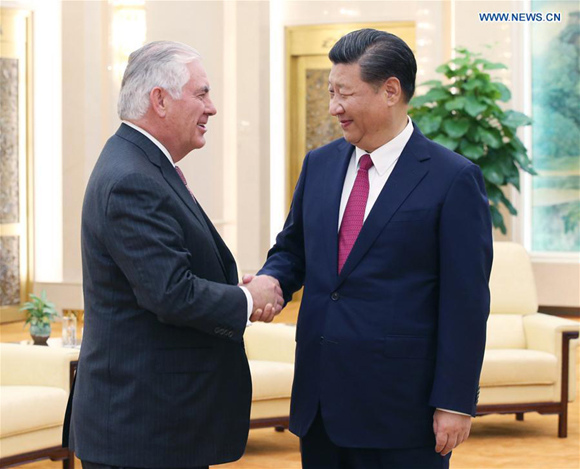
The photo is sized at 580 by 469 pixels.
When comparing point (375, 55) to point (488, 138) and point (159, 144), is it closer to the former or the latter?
point (159, 144)

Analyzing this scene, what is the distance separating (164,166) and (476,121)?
6.74 m

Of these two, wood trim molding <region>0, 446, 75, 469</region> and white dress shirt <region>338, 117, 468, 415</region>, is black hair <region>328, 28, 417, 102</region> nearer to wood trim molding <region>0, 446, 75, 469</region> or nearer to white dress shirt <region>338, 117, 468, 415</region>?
white dress shirt <region>338, 117, 468, 415</region>

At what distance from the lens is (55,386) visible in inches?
182

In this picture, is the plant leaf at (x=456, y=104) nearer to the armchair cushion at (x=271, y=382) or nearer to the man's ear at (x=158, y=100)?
the armchair cushion at (x=271, y=382)

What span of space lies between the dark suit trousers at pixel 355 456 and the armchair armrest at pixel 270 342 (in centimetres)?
272

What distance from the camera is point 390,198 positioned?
247 centimetres

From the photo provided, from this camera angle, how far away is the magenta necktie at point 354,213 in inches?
99.2

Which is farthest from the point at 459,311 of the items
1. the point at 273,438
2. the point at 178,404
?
the point at 273,438

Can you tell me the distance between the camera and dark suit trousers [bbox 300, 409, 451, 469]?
2453 millimetres

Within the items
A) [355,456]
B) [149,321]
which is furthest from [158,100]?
[355,456]

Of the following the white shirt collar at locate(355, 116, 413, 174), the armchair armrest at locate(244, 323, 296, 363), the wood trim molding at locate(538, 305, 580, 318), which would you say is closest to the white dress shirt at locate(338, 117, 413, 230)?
the white shirt collar at locate(355, 116, 413, 174)

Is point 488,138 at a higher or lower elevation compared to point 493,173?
higher

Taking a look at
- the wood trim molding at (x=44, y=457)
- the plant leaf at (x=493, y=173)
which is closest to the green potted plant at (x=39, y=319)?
the wood trim molding at (x=44, y=457)

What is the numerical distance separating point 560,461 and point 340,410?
2884 mm
